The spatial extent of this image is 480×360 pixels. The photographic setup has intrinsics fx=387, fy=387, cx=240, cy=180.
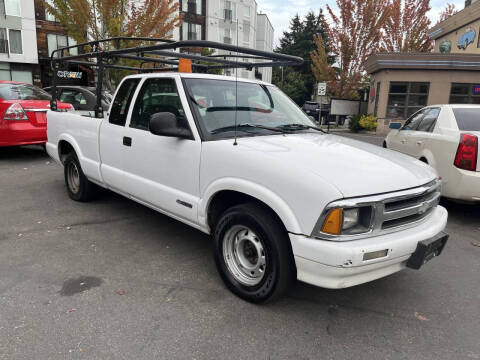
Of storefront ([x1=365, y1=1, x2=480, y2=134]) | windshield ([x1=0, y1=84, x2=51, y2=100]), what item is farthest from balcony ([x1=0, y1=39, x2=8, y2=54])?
storefront ([x1=365, y1=1, x2=480, y2=134])

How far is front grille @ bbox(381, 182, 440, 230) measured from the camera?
8.89ft

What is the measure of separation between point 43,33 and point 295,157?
35.8m

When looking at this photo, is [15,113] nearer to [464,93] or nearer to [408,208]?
[408,208]

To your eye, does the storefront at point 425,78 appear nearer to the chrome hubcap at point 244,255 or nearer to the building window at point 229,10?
the chrome hubcap at point 244,255

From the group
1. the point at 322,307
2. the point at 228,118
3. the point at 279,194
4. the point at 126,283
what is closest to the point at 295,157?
the point at 279,194

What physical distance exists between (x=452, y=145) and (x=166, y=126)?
13.2 ft

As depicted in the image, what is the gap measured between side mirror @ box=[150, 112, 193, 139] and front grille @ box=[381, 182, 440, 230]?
177cm

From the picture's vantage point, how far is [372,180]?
8.86 ft

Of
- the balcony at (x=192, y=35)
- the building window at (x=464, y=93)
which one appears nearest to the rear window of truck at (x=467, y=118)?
the building window at (x=464, y=93)

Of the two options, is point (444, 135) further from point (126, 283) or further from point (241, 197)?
point (126, 283)

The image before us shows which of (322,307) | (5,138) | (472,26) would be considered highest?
(472,26)

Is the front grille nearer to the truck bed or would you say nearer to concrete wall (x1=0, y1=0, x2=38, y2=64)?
the truck bed

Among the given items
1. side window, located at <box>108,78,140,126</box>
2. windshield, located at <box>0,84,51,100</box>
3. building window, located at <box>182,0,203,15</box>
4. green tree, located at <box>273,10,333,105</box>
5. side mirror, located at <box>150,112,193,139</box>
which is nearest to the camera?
side mirror, located at <box>150,112,193,139</box>

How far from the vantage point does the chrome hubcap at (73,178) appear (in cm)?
565
